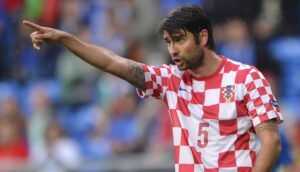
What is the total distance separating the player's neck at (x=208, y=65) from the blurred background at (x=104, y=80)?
3.88 metres

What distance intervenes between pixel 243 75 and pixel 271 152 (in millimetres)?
515

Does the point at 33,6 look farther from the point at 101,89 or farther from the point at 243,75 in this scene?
the point at 243,75

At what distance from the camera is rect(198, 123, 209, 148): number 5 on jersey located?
6.25 metres

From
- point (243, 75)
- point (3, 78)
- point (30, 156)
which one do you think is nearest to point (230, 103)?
point (243, 75)

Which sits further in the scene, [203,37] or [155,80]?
[155,80]

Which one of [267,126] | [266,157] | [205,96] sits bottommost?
[266,157]

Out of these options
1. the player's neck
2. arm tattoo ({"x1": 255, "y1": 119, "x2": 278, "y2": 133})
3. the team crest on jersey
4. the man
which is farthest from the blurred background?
arm tattoo ({"x1": 255, "y1": 119, "x2": 278, "y2": 133})

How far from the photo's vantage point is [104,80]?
42.4 ft

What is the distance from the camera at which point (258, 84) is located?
6035 millimetres

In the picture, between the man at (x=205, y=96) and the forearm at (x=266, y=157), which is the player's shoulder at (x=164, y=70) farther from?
the forearm at (x=266, y=157)

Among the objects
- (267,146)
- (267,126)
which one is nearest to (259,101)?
(267,126)

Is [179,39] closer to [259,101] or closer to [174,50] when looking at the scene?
[174,50]

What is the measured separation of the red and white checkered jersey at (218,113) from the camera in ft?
19.9

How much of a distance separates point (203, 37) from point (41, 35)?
1.03 metres
